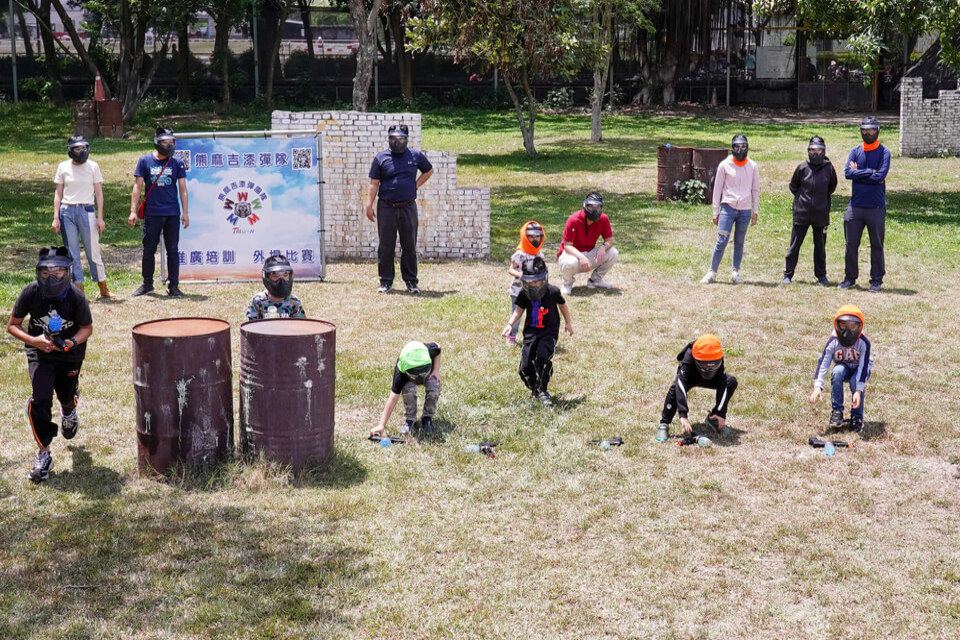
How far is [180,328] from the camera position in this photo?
7547 mm

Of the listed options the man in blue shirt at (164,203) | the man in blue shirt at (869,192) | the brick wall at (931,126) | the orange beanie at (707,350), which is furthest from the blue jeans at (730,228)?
the brick wall at (931,126)

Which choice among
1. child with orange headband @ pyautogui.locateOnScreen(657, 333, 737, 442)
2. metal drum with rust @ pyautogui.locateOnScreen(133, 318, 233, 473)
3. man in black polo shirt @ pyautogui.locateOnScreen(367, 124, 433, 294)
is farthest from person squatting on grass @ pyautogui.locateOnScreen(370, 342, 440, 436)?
man in black polo shirt @ pyautogui.locateOnScreen(367, 124, 433, 294)

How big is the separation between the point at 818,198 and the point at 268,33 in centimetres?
3360

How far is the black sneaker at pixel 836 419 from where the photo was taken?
858cm

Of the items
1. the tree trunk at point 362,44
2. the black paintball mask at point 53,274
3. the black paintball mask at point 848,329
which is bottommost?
the black paintball mask at point 848,329

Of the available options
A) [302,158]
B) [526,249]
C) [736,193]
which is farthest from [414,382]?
[736,193]

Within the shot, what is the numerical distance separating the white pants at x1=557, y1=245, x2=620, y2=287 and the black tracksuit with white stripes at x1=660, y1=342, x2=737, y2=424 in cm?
457

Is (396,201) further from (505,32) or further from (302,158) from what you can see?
(505,32)

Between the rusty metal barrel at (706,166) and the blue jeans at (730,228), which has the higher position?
the rusty metal barrel at (706,166)

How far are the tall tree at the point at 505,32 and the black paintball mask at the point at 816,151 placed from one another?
1185 centimetres

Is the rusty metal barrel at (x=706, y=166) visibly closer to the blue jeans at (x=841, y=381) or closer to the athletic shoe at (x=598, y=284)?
the athletic shoe at (x=598, y=284)

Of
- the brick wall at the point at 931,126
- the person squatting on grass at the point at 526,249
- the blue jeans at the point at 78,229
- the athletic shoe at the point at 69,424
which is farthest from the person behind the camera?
the brick wall at the point at 931,126

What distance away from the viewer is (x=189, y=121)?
1463 inches

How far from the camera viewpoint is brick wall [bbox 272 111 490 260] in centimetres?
1514
